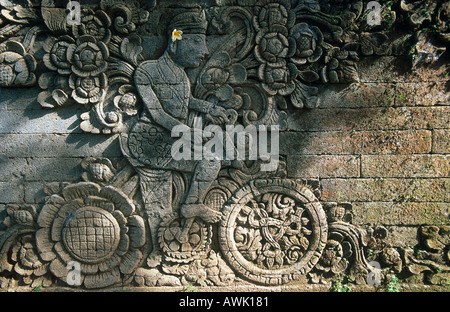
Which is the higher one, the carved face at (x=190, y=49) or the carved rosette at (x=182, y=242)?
the carved face at (x=190, y=49)

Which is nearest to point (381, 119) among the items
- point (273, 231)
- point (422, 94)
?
point (422, 94)

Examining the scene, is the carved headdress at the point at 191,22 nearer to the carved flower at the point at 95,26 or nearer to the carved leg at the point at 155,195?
the carved flower at the point at 95,26

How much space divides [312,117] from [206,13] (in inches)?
62.4

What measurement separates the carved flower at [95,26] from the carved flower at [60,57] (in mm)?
134

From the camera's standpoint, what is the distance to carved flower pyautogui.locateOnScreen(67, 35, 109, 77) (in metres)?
3.52

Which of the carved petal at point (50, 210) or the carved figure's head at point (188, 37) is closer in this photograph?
the carved figure's head at point (188, 37)

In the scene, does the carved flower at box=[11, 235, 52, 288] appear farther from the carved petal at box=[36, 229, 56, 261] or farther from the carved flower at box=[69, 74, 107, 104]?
the carved flower at box=[69, 74, 107, 104]

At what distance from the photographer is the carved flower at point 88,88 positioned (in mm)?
3533

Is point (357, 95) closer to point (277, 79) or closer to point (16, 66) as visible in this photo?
point (277, 79)

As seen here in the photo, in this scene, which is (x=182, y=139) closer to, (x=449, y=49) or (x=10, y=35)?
(x=10, y=35)

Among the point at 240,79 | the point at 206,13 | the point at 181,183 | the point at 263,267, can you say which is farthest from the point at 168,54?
the point at 263,267

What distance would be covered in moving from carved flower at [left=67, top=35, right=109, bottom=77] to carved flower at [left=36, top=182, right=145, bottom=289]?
123 centimetres

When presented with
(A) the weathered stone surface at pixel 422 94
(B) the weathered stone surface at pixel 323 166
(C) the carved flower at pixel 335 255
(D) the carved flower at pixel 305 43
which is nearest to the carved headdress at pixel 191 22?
(D) the carved flower at pixel 305 43

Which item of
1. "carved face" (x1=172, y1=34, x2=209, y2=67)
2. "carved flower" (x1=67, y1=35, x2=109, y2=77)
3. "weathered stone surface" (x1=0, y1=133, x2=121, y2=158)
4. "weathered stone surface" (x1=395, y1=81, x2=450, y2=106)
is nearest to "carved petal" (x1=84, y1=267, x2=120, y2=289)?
"weathered stone surface" (x1=0, y1=133, x2=121, y2=158)
